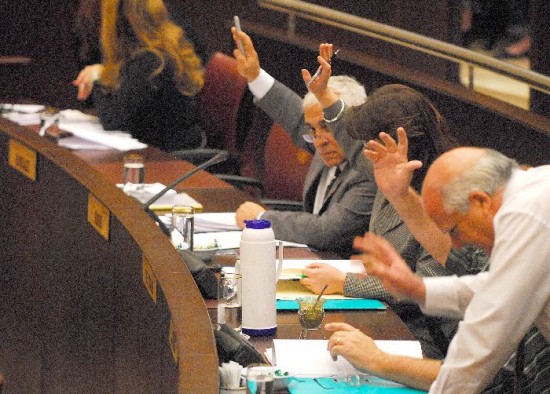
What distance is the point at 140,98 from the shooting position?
5234mm

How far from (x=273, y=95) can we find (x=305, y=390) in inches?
89.2

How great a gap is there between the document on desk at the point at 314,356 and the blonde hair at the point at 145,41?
9.75ft

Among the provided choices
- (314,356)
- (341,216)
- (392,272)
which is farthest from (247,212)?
(392,272)

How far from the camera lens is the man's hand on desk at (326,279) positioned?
9.38ft

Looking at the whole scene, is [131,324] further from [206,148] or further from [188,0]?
[188,0]

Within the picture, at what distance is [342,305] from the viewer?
2773 mm

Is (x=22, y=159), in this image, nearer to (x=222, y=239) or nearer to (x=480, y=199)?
(x=222, y=239)

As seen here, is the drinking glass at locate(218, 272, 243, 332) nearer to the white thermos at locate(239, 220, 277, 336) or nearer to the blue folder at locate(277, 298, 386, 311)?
the white thermos at locate(239, 220, 277, 336)

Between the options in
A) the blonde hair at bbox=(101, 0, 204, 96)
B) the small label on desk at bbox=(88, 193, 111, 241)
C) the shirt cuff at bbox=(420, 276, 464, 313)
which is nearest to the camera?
the shirt cuff at bbox=(420, 276, 464, 313)

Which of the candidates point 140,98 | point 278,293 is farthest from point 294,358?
point 140,98

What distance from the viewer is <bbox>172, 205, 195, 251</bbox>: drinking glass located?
3123 millimetres

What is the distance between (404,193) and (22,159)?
1.43 m

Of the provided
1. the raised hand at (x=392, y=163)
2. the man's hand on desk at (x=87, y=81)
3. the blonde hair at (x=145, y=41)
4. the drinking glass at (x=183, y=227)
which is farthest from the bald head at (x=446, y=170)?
the man's hand on desk at (x=87, y=81)

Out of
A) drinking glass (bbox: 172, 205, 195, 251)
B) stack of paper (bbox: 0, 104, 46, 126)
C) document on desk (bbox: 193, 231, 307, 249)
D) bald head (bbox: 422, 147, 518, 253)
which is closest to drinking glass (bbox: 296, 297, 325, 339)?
bald head (bbox: 422, 147, 518, 253)
